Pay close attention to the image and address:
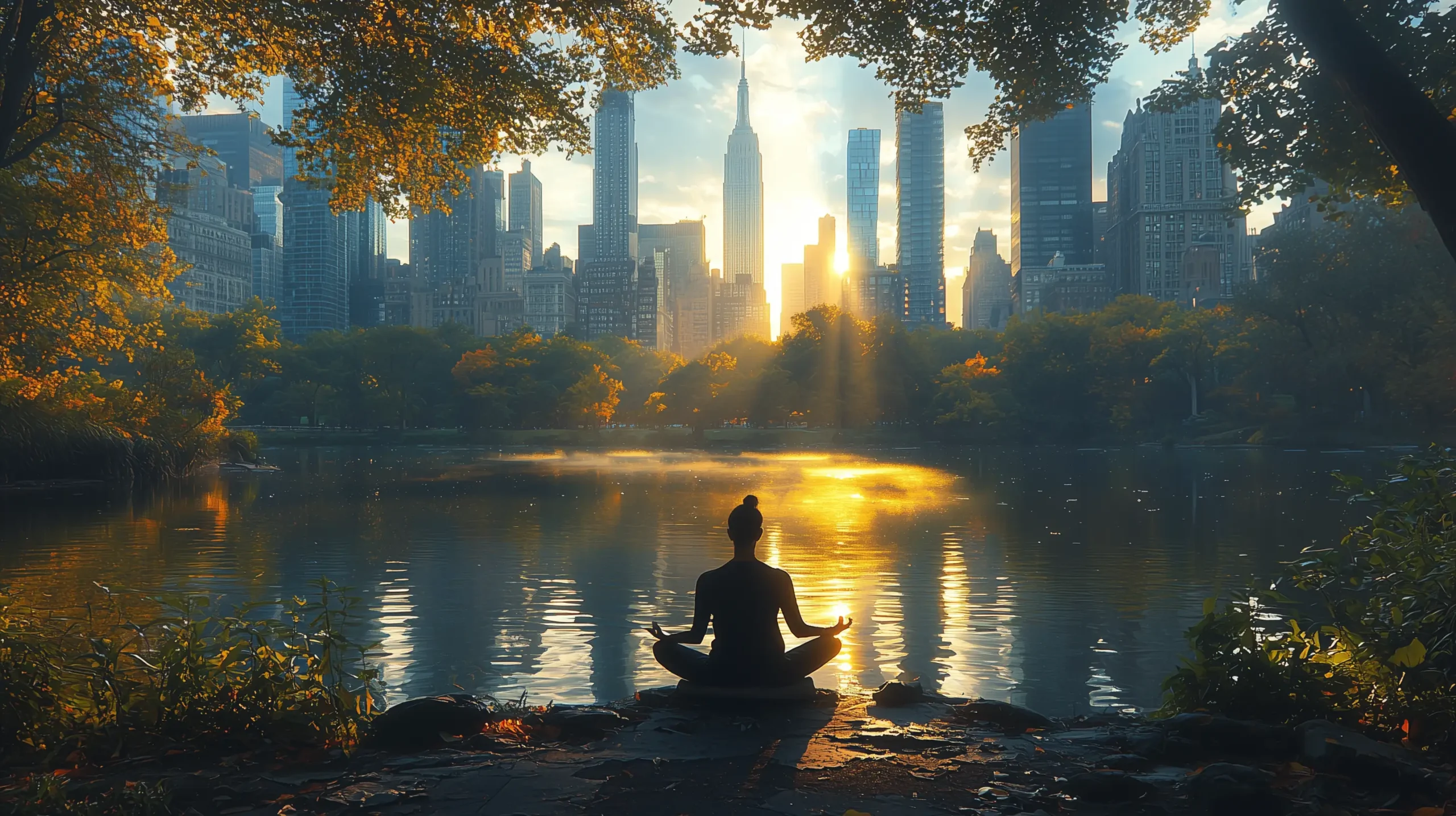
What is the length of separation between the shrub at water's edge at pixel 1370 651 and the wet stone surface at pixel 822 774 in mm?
489

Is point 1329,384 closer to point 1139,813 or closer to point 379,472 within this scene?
point 379,472

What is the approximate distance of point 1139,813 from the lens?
4.68 m

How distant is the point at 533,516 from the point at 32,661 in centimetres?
1787

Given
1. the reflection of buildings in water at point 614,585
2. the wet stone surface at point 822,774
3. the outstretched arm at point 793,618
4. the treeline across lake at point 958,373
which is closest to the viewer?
the wet stone surface at point 822,774

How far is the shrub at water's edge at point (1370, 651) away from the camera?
5695mm

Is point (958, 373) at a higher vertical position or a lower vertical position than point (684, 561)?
higher

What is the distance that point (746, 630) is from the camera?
636cm

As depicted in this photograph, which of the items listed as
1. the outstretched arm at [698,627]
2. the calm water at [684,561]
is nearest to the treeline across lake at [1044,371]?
the calm water at [684,561]

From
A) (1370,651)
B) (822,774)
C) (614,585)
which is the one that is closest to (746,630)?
(822,774)

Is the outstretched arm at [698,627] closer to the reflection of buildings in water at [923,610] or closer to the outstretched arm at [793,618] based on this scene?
the outstretched arm at [793,618]

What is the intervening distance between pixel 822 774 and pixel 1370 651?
3911 millimetres

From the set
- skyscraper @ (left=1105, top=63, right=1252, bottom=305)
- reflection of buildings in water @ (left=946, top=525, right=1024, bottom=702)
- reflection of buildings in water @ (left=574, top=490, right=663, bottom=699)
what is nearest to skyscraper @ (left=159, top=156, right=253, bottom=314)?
reflection of buildings in water @ (left=574, top=490, right=663, bottom=699)

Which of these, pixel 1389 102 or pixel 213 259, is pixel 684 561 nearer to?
pixel 1389 102

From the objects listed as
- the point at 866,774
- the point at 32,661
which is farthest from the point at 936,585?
the point at 32,661
